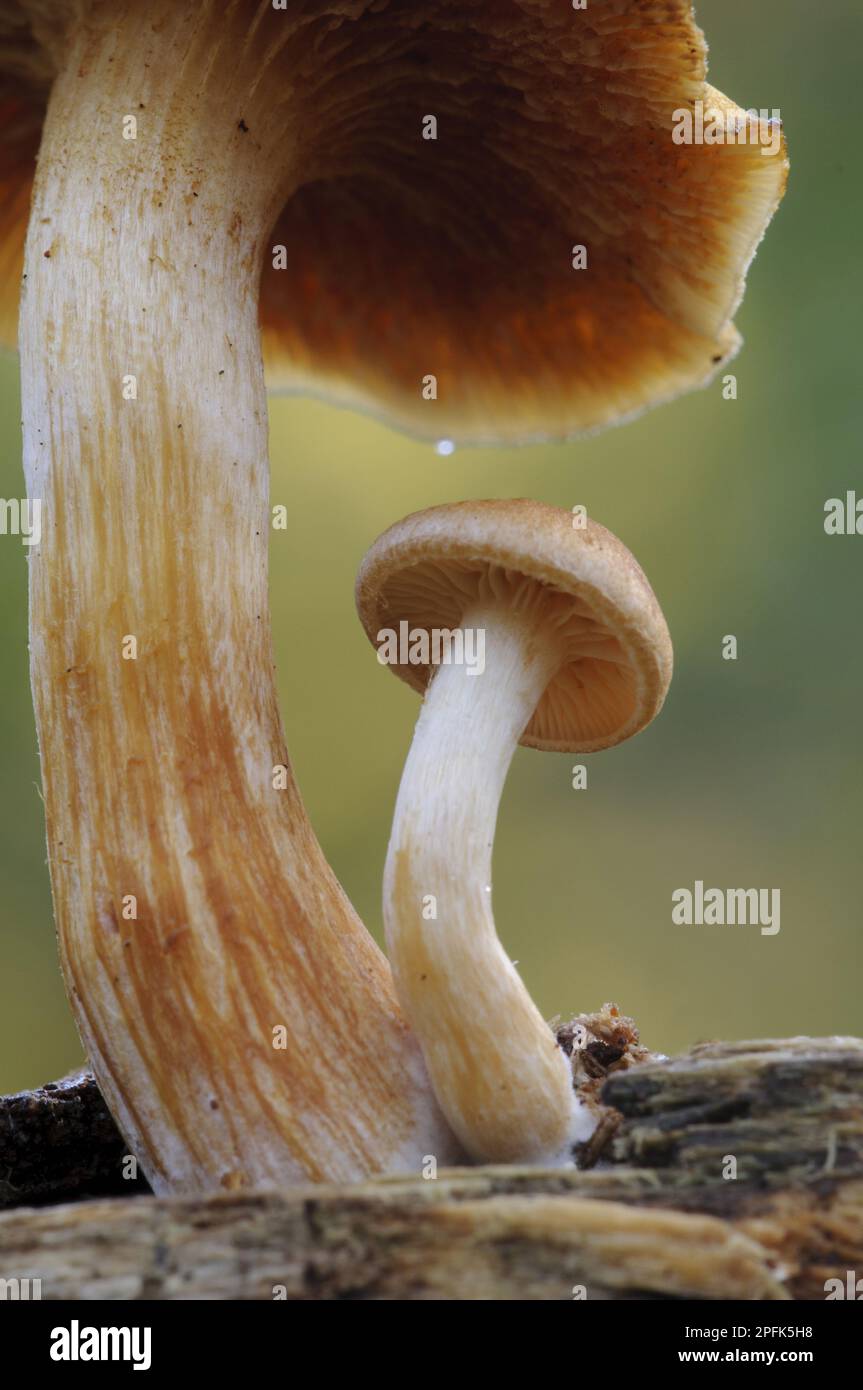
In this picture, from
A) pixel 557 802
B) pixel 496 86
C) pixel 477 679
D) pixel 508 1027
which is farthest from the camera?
pixel 557 802

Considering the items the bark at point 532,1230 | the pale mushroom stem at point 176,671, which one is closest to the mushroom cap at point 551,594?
the pale mushroom stem at point 176,671

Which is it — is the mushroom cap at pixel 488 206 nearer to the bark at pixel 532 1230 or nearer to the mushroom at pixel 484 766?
the mushroom at pixel 484 766

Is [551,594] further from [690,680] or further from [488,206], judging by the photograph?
[690,680]

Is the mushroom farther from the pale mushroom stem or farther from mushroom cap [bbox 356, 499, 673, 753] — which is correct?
the pale mushroom stem

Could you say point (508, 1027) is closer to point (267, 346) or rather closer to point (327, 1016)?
point (327, 1016)

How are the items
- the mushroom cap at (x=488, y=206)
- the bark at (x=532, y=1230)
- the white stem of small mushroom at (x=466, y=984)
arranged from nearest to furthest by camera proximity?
the bark at (x=532, y=1230)
the white stem of small mushroom at (x=466, y=984)
the mushroom cap at (x=488, y=206)

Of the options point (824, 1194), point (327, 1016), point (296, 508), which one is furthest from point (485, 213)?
point (296, 508)
